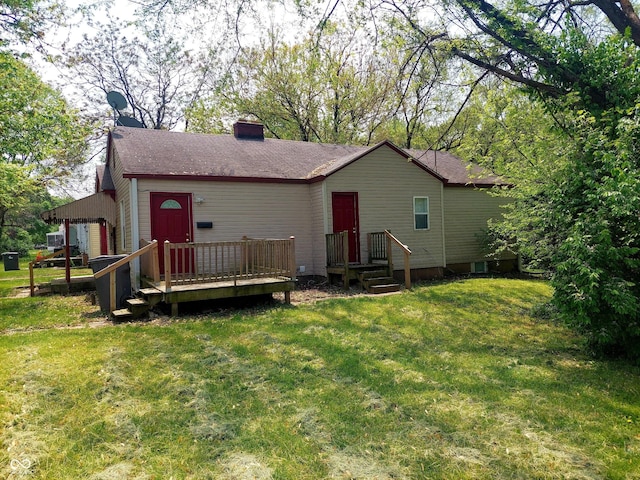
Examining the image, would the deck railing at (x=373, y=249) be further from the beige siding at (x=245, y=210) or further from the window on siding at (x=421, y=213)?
the window on siding at (x=421, y=213)

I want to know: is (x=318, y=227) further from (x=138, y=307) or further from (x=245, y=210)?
(x=138, y=307)

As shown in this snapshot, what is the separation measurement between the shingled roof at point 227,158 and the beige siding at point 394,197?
0.28 metres

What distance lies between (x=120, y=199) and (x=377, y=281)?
7.61 metres

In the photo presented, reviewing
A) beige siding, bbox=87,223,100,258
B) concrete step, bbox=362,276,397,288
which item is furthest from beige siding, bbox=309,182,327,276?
beige siding, bbox=87,223,100,258

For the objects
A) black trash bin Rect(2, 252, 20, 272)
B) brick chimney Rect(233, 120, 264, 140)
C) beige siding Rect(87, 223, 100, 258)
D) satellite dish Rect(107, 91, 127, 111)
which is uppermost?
satellite dish Rect(107, 91, 127, 111)

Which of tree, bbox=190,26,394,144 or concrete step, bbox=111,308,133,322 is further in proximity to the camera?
tree, bbox=190,26,394,144

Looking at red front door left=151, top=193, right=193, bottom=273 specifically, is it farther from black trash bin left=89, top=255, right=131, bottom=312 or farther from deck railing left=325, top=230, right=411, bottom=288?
deck railing left=325, top=230, right=411, bottom=288

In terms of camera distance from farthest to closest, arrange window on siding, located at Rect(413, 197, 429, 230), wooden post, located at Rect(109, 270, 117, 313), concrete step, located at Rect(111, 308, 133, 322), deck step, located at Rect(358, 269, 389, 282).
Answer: window on siding, located at Rect(413, 197, 429, 230)
deck step, located at Rect(358, 269, 389, 282)
wooden post, located at Rect(109, 270, 117, 313)
concrete step, located at Rect(111, 308, 133, 322)

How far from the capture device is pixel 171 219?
32.2ft

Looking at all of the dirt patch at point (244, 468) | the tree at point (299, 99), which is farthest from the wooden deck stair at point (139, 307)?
the tree at point (299, 99)

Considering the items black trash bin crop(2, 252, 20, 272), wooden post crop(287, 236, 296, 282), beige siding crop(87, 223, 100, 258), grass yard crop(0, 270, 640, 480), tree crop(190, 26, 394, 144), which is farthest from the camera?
tree crop(190, 26, 394, 144)

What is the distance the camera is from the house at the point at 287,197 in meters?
9.82

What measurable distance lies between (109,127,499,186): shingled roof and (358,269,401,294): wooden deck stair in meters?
2.88

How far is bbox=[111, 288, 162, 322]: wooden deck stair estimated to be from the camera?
22.8 feet
